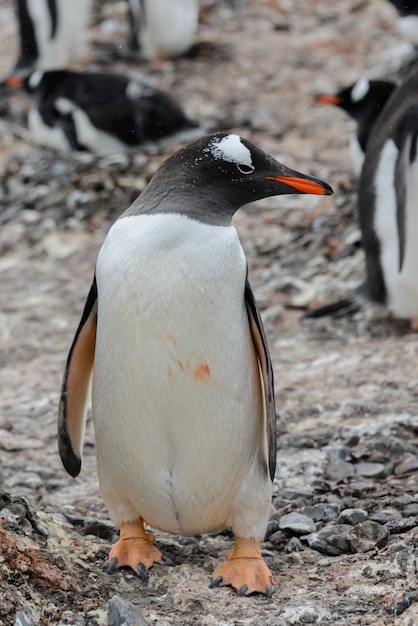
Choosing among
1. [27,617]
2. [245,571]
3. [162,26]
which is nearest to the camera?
[27,617]

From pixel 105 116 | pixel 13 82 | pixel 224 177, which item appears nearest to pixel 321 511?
pixel 224 177

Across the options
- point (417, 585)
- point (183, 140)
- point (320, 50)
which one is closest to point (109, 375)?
point (417, 585)

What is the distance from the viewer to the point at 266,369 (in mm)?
2672

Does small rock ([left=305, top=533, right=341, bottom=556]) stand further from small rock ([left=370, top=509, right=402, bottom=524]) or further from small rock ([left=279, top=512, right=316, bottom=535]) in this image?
small rock ([left=370, top=509, right=402, bottom=524])

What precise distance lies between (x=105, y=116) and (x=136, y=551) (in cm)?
486

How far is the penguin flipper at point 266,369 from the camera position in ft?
8.72

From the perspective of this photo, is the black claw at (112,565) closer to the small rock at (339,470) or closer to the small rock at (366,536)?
the small rock at (366,536)

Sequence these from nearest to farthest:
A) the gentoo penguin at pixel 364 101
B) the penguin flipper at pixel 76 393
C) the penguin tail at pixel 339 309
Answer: the penguin flipper at pixel 76 393 < the penguin tail at pixel 339 309 < the gentoo penguin at pixel 364 101

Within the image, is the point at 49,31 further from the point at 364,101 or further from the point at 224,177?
the point at 224,177

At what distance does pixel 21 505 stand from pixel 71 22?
7.07 m

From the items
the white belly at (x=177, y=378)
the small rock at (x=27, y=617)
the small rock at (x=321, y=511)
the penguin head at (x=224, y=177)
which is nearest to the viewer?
the small rock at (x=27, y=617)

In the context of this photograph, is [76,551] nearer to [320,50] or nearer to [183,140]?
[183,140]

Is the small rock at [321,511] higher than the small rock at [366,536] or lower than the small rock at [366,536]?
lower

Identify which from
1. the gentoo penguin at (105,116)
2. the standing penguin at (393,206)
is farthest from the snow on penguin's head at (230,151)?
the gentoo penguin at (105,116)
